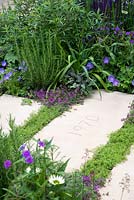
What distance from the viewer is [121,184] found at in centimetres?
248

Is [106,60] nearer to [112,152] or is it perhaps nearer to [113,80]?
[113,80]

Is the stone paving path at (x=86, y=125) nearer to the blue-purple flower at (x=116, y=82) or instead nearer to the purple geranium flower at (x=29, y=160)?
the blue-purple flower at (x=116, y=82)

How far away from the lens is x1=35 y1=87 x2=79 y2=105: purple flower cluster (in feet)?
11.4

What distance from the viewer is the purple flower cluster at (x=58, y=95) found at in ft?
11.4

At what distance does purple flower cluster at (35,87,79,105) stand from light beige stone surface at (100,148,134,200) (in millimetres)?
940

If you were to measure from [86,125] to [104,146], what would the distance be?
32cm

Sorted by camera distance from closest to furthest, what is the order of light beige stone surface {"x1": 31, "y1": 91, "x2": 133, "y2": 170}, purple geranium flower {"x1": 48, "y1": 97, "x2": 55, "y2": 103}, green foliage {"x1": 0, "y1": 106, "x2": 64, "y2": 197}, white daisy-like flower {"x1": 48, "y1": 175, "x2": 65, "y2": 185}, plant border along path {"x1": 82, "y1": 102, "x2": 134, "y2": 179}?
white daisy-like flower {"x1": 48, "y1": 175, "x2": 65, "y2": 185}, green foliage {"x1": 0, "y1": 106, "x2": 64, "y2": 197}, plant border along path {"x1": 82, "y1": 102, "x2": 134, "y2": 179}, light beige stone surface {"x1": 31, "y1": 91, "x2": 133, "y2": 170}, purple geranium flower {"x1": 48, "y1": 97, "x2": 55, "y2": 103}

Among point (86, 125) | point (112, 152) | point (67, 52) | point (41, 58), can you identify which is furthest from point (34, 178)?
point (67, 52)

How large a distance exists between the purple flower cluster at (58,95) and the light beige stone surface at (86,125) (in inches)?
4.1

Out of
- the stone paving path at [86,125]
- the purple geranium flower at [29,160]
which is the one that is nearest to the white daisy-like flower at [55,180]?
the purple geranium flower at [29,160]

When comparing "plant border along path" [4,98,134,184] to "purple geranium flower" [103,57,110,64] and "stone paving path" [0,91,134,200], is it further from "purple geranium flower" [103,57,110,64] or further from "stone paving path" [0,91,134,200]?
"purple geranium flower" [103,57,110,64]

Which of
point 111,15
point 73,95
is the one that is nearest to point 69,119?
point 73,95

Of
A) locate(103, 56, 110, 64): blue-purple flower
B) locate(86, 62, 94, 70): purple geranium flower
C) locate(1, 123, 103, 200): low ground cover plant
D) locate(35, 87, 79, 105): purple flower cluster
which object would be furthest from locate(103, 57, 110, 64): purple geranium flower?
locate(1, 123, 103, 200): low ground cover plant

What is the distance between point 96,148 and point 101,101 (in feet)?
2.36
